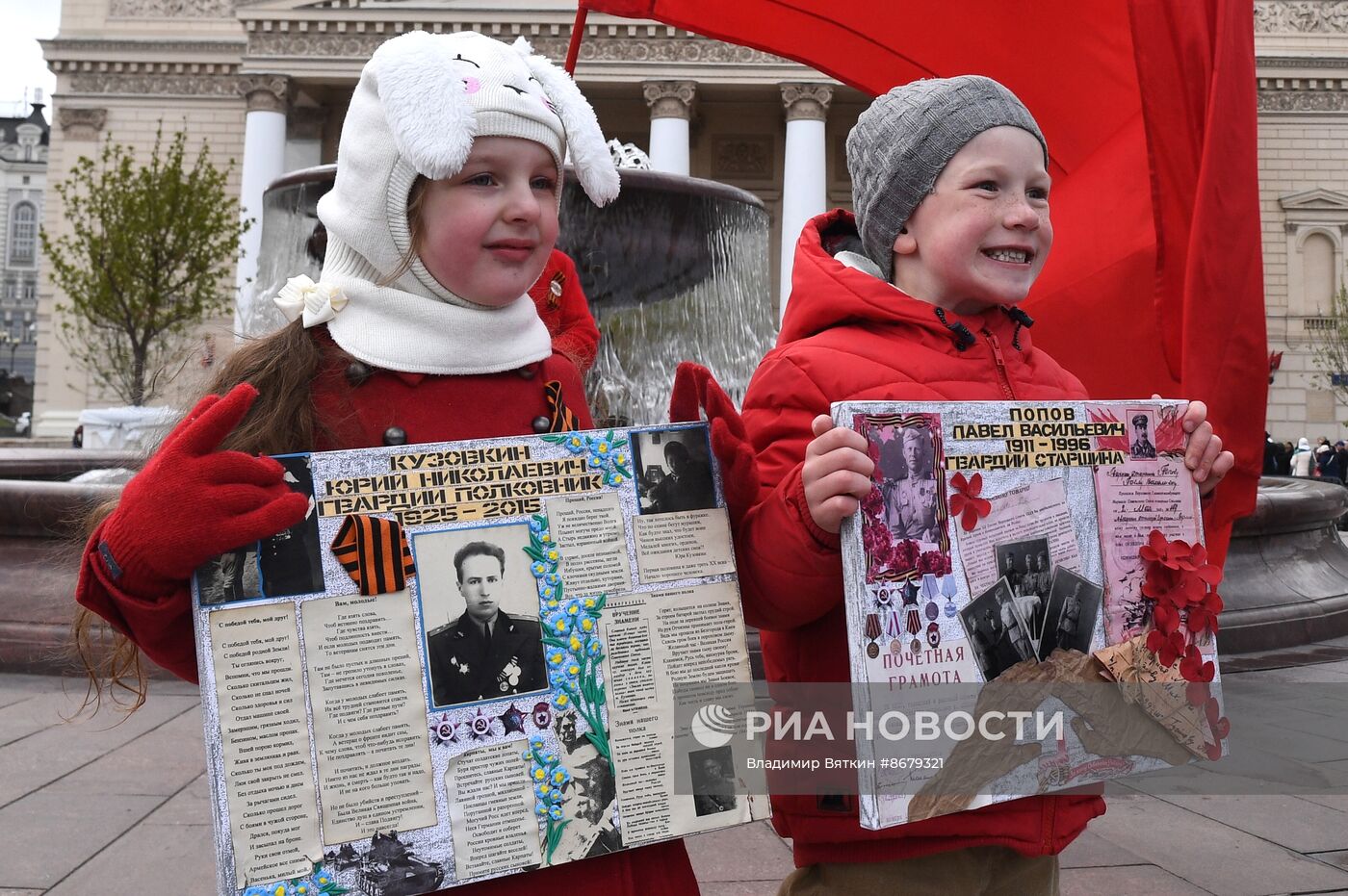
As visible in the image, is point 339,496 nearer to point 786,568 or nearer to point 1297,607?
point 786,568

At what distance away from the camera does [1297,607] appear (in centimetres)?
588

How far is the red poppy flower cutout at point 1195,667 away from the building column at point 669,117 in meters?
30.1

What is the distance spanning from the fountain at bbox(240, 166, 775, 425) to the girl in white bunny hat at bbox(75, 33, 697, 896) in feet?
12.2

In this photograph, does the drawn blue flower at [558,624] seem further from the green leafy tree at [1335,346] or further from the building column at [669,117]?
the green leafy tree at [1335,346]

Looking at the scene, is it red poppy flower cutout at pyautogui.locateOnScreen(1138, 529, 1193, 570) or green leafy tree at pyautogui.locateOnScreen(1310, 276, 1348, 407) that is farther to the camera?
green leafy tree at pyautogui.locateOnScreen(1310, 276, 1348, 407)

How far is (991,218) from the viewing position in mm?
1703

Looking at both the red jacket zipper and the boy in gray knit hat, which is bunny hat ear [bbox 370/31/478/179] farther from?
the red jacket zipper

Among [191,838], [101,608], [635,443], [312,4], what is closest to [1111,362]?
[635,443]

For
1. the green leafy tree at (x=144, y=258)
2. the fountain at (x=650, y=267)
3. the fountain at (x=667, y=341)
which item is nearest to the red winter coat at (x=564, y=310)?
the fountain at (x=667, y=341)

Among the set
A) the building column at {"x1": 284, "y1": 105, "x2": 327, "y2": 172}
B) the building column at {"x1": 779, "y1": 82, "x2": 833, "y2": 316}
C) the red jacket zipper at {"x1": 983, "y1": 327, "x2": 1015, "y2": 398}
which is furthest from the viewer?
the building column at {"x1": 284, "y1": 105, "x2": 327, "y2": 172}

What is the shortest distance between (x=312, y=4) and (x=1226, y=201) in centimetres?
3361

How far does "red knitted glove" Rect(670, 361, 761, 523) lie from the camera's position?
1.54 m

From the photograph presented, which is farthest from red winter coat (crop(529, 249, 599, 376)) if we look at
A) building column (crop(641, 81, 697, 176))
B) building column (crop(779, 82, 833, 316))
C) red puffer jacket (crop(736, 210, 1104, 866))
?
building column (crop(641, 81, 697, 176))

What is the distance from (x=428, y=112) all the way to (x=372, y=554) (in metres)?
0.59
